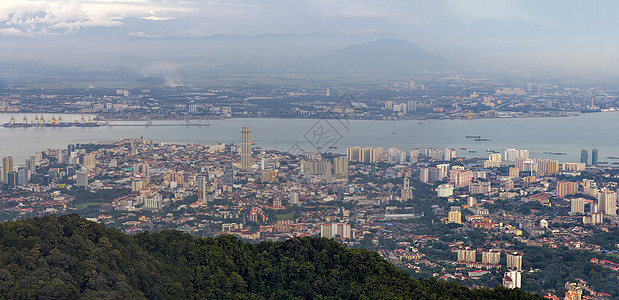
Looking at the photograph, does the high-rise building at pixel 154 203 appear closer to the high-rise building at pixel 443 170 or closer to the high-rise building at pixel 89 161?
the high-rise building at pixel 89 161

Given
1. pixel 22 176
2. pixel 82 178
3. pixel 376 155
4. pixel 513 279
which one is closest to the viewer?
pixel 513 279

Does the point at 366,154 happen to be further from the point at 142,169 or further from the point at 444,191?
the point at 142,169

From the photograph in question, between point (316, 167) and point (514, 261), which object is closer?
point (514, 261)

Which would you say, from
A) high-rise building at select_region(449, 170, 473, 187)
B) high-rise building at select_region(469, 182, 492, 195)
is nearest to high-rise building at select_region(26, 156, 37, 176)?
high-rise building at select_region(449, 170, 473, 187)

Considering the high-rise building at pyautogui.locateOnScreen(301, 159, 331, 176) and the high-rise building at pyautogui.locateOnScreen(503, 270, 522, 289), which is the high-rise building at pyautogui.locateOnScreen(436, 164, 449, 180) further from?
the high-rise building at pyautogui.locateOnScreen(503, 270, 522, 289)

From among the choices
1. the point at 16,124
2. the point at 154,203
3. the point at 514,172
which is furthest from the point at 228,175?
the point at 16,124

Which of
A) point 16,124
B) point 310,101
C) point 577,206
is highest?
point 310,101
